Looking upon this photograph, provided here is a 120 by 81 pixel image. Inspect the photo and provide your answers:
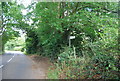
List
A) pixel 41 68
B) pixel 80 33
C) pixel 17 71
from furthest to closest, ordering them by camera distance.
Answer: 1. pixel 80 33
2. pixel 41 68
3. pixel 17 71

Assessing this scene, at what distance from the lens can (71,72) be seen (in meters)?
5.51

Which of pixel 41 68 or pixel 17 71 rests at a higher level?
pixel 17 71

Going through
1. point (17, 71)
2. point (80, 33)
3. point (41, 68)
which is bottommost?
point (41, 68)

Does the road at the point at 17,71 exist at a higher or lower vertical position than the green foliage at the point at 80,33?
lower

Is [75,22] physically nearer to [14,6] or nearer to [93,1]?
[93,1]

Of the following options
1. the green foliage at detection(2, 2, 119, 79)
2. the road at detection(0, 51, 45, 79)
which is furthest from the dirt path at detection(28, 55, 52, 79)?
the green foliage at detection(2, 2, 119, 79)

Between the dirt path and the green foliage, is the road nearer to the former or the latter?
the dirt path

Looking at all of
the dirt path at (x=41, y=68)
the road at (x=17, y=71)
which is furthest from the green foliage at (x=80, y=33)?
the road at (x=17, y=71)

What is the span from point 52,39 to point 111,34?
5.34m

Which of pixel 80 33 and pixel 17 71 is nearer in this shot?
pixel 17 71

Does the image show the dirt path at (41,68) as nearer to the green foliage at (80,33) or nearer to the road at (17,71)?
the road at (17,71)

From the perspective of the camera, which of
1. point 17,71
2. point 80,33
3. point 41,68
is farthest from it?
point 80,33

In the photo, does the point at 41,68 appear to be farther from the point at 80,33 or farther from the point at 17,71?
the point at 80,33

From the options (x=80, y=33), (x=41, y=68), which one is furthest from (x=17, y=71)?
(x=80, y=33)
